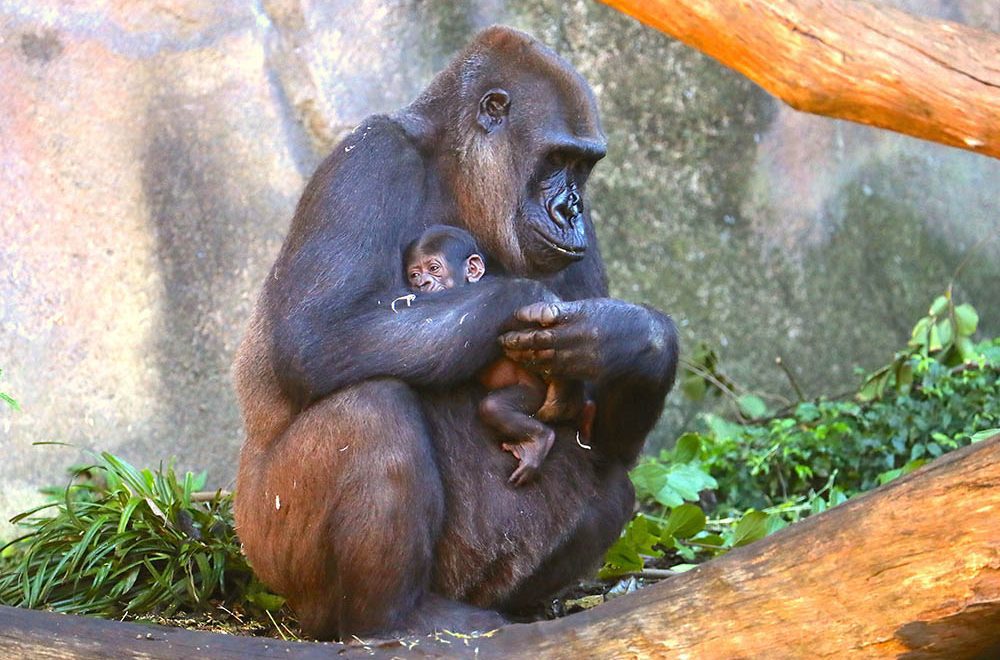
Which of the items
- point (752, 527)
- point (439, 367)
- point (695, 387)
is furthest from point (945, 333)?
point (439, 367)

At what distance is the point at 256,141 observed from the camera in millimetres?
5973

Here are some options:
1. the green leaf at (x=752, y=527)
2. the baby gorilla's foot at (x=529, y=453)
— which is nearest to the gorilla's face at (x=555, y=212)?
the baby gorilla's foot at (x=529, y=453)

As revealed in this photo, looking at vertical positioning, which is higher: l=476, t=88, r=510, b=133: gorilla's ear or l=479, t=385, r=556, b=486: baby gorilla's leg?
l=476, t=88, r=510, b=133: gorilla's ear

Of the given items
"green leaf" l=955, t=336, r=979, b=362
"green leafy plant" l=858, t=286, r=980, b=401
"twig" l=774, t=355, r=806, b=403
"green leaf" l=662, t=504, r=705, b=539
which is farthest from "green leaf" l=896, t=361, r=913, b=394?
"green leaf" l=662, t=504, r=705, b=539

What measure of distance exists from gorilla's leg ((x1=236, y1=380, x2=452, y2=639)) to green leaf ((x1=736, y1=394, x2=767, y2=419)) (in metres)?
3.46

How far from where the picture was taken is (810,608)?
258 cm

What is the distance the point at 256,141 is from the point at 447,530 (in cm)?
286

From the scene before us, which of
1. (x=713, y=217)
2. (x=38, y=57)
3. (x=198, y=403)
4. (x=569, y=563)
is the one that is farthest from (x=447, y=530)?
(x=713, y=217)

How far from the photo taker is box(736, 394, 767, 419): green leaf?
22.0 feet

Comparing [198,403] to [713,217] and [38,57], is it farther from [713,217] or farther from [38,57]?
[713,217]

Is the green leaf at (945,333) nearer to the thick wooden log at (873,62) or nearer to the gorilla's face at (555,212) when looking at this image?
the thick wooden log at (873,62)

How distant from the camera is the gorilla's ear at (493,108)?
3973mm

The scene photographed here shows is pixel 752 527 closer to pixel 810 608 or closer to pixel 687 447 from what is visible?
pixel 687 447

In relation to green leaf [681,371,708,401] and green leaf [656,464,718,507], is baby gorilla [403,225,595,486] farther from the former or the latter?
green leaf [681,371,708,401]
